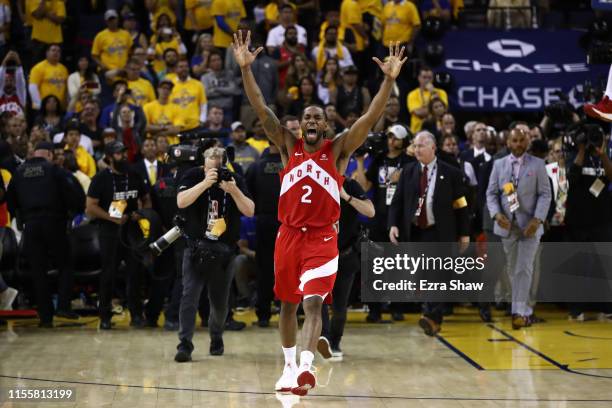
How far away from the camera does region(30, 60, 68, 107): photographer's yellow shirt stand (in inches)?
723

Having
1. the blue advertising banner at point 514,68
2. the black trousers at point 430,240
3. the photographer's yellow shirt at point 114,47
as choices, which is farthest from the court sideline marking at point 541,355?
the photographer's yellow shirt at point 114,47

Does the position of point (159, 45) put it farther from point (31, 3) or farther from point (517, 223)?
point (517, 223)

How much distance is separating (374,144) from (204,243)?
2.94 metres

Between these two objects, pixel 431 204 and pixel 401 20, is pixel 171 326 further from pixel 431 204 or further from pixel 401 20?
pixel 401 20

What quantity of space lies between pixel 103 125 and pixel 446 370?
28.3 feet

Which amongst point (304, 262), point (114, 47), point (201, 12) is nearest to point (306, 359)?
point (304, 262)

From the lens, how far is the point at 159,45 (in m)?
19.1

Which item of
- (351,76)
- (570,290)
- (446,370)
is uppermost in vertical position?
(351,76)

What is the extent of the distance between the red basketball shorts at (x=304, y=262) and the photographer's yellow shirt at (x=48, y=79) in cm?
1042

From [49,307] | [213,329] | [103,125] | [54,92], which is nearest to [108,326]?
[49,307]

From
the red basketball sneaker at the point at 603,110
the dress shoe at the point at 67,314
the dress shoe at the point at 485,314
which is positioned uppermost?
the red basketball sneaker at the point at 603,110

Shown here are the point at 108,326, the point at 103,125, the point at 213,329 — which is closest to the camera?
the point at 213,329

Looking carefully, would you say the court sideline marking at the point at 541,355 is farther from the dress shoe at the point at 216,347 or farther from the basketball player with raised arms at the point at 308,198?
the dress shoe at the point at 216,347

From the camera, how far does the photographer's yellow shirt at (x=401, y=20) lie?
1903cm
